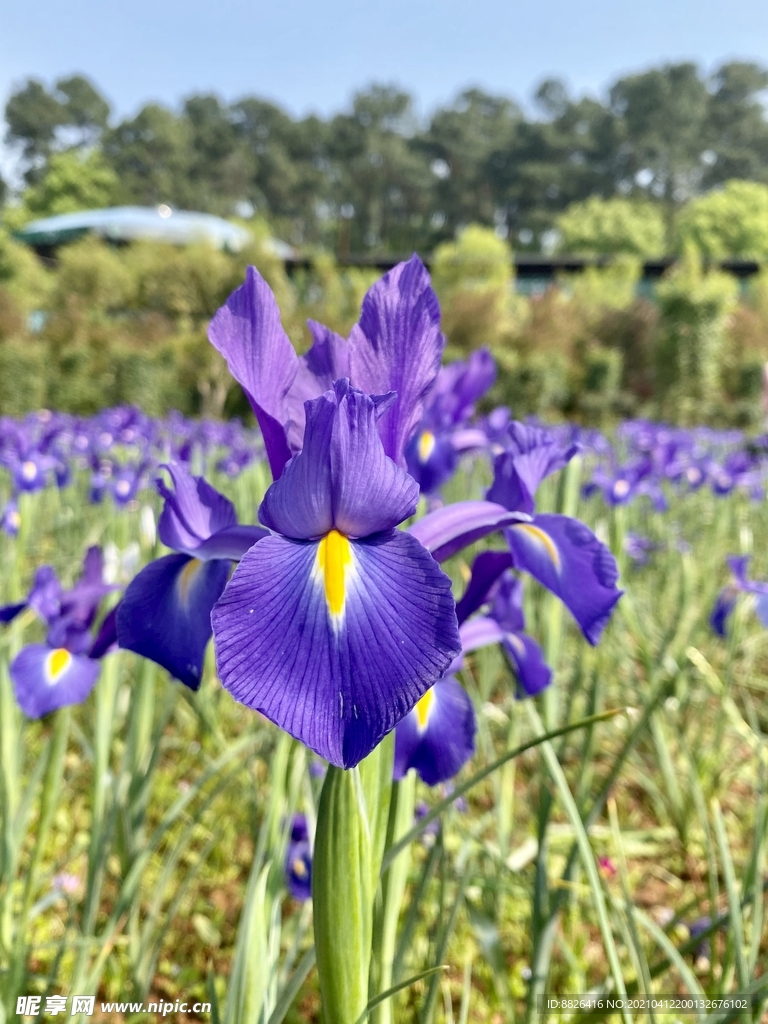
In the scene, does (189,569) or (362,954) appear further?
(189,569)

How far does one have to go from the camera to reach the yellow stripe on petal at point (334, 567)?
1.90 ft

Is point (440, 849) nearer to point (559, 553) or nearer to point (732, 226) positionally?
point (559, 553)

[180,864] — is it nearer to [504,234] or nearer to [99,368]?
[99,368]

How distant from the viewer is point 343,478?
589mm

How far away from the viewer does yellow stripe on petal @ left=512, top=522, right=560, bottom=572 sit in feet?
2.74

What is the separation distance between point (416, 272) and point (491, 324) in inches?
678

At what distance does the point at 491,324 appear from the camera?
17.2 metres

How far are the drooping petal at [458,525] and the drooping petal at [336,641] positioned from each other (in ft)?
0.58

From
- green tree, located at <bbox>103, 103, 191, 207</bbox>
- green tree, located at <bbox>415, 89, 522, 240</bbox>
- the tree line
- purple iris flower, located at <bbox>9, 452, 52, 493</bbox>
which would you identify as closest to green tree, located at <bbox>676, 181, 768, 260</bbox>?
the tree line

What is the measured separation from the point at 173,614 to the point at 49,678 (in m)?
0.65

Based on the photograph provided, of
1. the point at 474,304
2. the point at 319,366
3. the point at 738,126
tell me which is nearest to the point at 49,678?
the point at 319,366

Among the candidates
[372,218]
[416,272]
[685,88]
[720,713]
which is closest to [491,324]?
[720,713]

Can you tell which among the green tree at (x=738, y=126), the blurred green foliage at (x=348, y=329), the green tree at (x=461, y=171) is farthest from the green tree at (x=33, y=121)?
the green tree at (x=738, y=126)

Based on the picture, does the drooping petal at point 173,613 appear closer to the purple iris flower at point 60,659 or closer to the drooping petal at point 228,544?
the drooping petal at point 228,544
